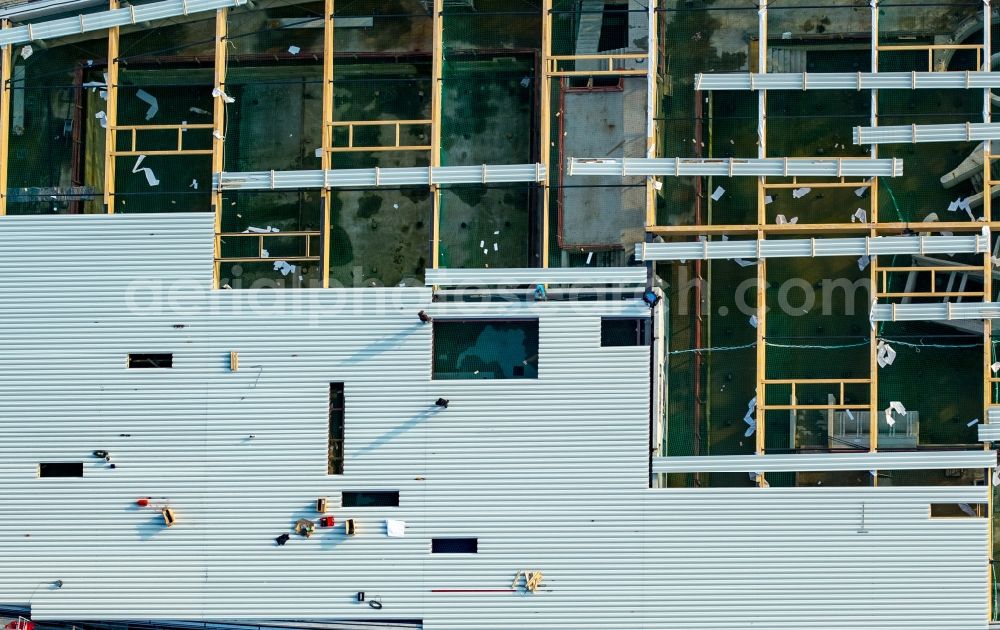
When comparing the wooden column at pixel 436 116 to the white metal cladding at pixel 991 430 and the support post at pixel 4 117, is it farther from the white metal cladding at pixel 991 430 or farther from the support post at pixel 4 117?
the white metal cladding at pixel 991 430

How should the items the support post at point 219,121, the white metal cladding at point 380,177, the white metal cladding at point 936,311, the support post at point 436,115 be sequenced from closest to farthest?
the white metal cladding at point 936,311 → the white metal cladding at point 380,177 → the support post at point 436,115 → the support post at point 219,121

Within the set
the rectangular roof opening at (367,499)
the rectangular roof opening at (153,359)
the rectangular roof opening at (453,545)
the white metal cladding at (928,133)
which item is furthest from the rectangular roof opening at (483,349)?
the white metal cladding at (928,133)

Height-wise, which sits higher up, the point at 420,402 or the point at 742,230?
the point at 742,230

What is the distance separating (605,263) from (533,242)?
105 inches

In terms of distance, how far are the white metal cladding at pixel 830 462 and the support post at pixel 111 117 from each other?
65.0 ft

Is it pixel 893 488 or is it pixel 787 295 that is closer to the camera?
pixel 893 488

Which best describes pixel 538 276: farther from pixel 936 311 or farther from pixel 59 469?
pixel 59 469

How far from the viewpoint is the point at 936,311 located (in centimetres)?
3344

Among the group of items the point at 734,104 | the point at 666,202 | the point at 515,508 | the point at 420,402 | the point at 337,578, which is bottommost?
the point at 337,578

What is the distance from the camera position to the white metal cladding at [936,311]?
33250 millimetres

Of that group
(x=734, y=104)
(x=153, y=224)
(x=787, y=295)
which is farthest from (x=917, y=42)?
(x=153, y=224)

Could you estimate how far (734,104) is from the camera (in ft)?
121

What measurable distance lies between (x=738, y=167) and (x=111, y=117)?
20.7m

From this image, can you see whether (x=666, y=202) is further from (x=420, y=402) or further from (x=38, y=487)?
(x=38, y=487)
